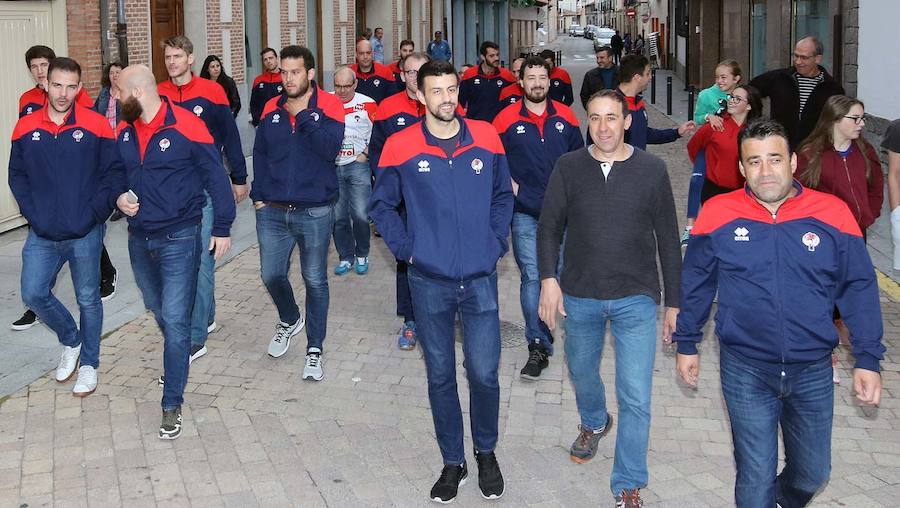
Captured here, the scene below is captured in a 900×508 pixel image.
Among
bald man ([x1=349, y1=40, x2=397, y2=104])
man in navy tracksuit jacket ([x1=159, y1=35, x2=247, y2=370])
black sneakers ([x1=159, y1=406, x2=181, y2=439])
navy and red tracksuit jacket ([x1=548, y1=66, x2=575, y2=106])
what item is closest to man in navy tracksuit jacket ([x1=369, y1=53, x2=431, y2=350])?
man in navy tracksuit jacket ([x1=159, y1=35, x2=247, y2=370])

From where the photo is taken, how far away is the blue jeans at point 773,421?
4.23m

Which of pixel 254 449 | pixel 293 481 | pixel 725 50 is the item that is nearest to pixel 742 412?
pixel 293 481

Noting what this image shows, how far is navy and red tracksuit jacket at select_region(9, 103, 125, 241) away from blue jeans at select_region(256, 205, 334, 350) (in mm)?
1006

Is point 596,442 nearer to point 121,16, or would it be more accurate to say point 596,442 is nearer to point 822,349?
point 822,349

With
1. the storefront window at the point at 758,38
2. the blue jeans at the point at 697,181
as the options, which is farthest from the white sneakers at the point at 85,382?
the storefront window at the point at 758,38

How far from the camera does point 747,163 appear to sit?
4.30 m

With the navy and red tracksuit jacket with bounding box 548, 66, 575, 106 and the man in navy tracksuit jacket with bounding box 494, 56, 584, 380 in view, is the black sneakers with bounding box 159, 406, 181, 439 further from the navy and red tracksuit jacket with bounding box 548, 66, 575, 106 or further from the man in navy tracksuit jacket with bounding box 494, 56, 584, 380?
the navy and red tracksuit jacket with bounding box 548, 66, 575, 106

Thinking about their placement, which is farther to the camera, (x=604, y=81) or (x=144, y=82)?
(x=604, y=81)

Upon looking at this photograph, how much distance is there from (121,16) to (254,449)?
9347 millimetres

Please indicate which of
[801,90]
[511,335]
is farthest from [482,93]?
[511,335]

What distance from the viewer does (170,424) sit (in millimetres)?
6105

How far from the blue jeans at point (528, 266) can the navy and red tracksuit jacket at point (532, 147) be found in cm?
9

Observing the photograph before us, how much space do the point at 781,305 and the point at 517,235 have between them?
3.18 m

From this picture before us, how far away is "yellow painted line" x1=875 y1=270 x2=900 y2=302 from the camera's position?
9.24 metres
